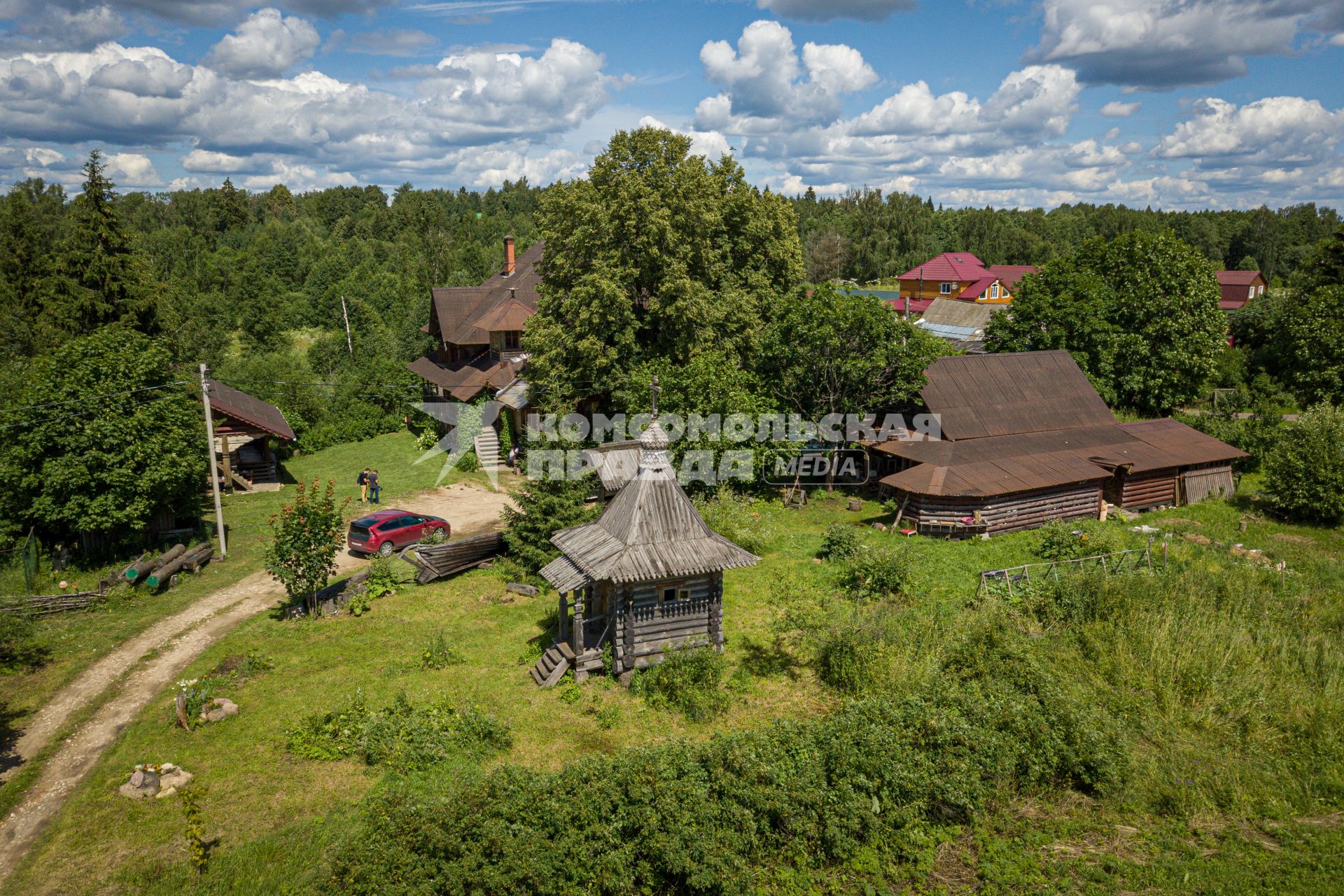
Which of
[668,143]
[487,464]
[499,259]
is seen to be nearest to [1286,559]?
[668,143]

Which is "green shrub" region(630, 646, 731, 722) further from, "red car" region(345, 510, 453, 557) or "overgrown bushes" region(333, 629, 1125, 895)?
"red car" region(345, 510, 453, 557)

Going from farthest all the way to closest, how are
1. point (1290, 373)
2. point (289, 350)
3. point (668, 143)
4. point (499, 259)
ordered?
point (499, 259), point (289, 350), point (1290, 373), point (668, 143)

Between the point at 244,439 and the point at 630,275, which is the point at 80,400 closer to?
the point at 244,439

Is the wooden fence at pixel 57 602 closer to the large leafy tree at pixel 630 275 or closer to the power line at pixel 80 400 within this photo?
the power line at pixel 80 400

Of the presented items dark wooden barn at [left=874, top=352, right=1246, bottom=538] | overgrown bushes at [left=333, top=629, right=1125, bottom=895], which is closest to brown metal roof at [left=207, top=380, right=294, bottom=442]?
overgrown bushes at [left=333, top=629, right=1125, bottom=895]

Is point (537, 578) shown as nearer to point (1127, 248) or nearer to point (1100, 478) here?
point (1100, 478)

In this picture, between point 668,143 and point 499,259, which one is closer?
point 668,143

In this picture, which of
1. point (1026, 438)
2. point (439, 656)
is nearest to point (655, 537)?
point (439, 656)
